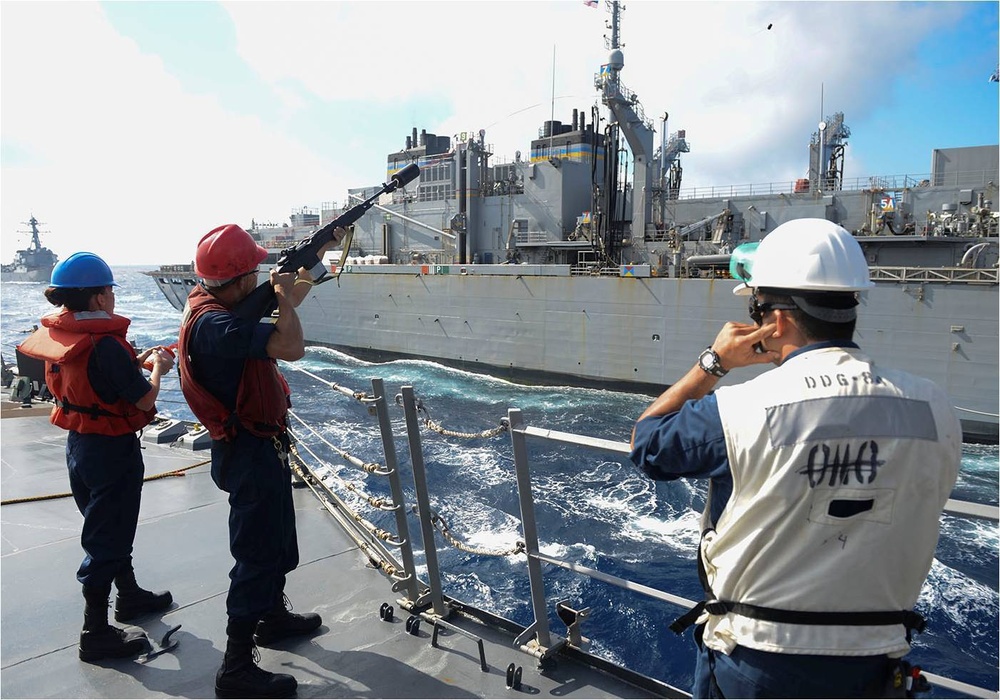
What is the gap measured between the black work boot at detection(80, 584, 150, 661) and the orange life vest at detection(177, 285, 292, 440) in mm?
1013

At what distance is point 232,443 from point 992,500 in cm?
1323

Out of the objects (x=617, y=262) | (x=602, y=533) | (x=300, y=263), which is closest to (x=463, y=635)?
(x=300, y=263)

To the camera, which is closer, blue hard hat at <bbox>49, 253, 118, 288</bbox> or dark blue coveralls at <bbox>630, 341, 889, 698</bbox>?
dark blue coveralls at <bbox>630, 341, 889, 698</bbox>

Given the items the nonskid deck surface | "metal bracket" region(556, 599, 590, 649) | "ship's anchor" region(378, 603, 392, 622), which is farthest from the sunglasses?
"ship's anchor" region(378, 603, 392, 622)

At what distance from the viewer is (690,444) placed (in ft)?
4.27

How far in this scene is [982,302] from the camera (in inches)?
535

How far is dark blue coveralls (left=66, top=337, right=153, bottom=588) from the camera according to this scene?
2660mm

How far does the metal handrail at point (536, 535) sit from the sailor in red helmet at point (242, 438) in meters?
0.92

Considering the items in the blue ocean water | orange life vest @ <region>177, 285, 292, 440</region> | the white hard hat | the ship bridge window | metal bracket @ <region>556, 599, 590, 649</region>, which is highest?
the ship bridge window

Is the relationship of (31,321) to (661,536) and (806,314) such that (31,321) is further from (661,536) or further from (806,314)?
(806,314)

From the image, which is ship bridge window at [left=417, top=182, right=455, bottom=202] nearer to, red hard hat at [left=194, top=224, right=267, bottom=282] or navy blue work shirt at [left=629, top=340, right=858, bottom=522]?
red hard hat at [left=194, top=224, right=267, bottom=282]

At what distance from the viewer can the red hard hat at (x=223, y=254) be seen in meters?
2.35

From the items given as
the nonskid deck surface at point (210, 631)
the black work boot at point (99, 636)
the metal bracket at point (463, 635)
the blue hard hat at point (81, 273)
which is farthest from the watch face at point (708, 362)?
the black work boot at point (99, 636)

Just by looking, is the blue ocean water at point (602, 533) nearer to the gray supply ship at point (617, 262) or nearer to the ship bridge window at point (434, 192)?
the gray supply ship at point (617, 262)
